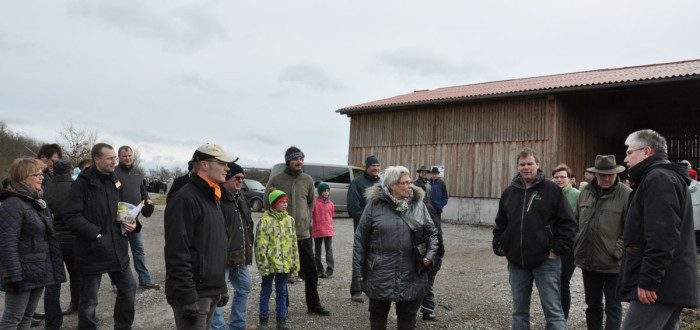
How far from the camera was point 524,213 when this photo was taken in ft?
13.1

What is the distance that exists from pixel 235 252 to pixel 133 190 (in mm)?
2389

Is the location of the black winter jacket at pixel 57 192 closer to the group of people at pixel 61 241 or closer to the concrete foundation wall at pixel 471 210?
the group of people at pixel 61 241

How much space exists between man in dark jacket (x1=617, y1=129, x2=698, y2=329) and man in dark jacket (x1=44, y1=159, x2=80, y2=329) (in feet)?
14.6

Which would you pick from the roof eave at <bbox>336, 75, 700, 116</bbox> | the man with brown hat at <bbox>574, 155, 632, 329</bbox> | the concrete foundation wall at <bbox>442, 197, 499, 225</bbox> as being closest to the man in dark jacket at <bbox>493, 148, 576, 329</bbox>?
the man with brown hat at <bbox>574, 155, 632, 329</bbox>

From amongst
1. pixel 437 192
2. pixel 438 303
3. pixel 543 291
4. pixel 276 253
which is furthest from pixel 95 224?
pixel 437 192

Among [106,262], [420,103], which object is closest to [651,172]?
[106,262]

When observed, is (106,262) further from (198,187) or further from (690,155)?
(690,155)

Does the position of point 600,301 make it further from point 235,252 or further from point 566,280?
point 235,252

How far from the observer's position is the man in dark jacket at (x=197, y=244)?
271 cm

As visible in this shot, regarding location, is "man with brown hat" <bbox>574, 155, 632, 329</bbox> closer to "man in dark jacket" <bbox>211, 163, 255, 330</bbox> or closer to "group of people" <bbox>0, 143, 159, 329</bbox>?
"man in dark jacket" <bbox>211, 163, 255, 330</bbox>

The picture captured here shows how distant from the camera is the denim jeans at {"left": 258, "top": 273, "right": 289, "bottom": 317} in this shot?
186 inches

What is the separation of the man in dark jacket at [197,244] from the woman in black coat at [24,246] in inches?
65.3

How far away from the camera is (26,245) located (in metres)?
3.70

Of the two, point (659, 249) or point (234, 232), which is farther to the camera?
point (234, 232)
